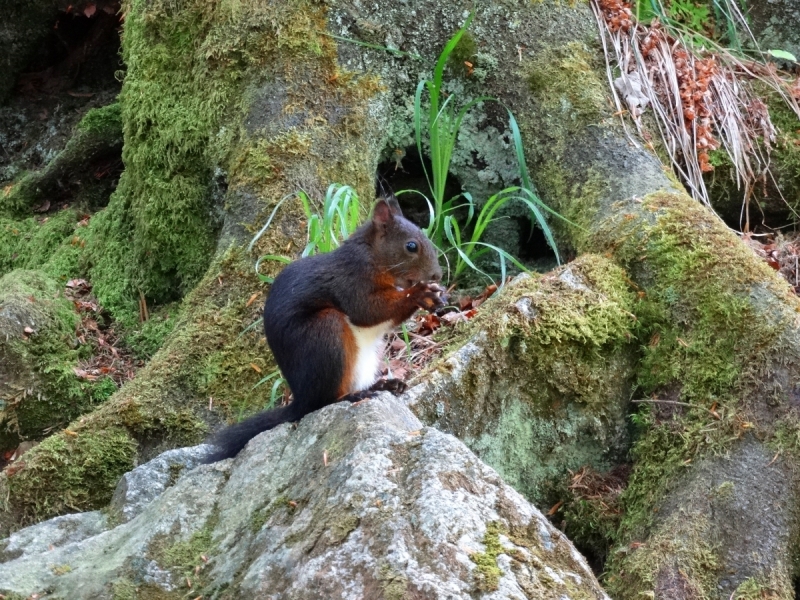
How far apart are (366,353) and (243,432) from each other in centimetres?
62

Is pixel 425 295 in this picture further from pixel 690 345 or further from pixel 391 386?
pixel 690 345

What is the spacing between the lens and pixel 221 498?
9.34 ft

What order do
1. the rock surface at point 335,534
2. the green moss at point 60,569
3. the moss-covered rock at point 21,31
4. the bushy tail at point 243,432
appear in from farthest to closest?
the moss-covered rock at point 21,31
the bushy tail at point 243,432
the green moss at point 60,569
the rock surface at point 335,534

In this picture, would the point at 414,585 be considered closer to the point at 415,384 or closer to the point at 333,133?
the point at 415,384

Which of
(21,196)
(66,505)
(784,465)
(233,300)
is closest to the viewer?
(784,465)

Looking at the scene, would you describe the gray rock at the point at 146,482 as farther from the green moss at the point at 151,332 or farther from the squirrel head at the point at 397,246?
the green moss at the point at 151,332

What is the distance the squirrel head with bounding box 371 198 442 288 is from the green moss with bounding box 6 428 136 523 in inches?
56.1

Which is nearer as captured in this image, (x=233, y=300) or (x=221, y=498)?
(x=221, y=498)

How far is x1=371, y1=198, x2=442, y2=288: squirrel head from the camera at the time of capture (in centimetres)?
371

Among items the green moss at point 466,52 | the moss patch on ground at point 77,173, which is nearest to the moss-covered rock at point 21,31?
the moss patch on ground at point 77,173

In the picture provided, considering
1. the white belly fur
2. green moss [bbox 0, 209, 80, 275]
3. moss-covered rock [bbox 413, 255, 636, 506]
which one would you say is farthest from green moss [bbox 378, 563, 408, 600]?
green moss [bbox 0, 209, 80, 275]

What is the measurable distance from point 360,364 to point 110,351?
2.18 metres

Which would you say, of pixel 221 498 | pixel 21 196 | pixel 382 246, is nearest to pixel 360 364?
pixel 382 246

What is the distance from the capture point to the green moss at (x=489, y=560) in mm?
2133
